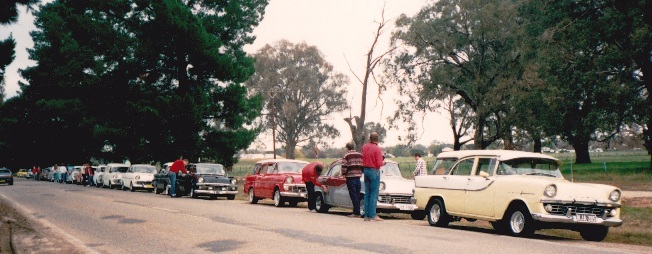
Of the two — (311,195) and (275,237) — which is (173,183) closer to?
(311,195)

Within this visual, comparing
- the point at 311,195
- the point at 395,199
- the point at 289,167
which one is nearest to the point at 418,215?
the point at 395,199

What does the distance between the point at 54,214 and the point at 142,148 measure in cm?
3252

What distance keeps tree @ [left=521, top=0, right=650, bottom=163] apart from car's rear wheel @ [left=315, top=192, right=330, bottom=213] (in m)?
23.7

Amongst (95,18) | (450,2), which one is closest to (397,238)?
(450,2)

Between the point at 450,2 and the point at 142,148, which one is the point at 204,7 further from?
the point at 450,2

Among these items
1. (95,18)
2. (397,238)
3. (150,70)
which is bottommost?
(397,238)

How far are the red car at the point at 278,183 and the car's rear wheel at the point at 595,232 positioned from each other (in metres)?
11.3

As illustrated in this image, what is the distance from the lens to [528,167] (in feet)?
45.8

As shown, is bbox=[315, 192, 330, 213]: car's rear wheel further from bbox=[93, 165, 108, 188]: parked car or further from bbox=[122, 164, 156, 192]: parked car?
bbox=[93, 165, 108, 188]: parked car

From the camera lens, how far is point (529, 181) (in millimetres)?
12984

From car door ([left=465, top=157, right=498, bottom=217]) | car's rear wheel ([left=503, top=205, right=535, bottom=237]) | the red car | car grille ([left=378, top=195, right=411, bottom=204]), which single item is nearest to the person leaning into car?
the red car

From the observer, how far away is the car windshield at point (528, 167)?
1384 cm

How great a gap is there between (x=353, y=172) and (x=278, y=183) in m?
6.72

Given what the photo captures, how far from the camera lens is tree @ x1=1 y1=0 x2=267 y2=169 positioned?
4753 centimetres
